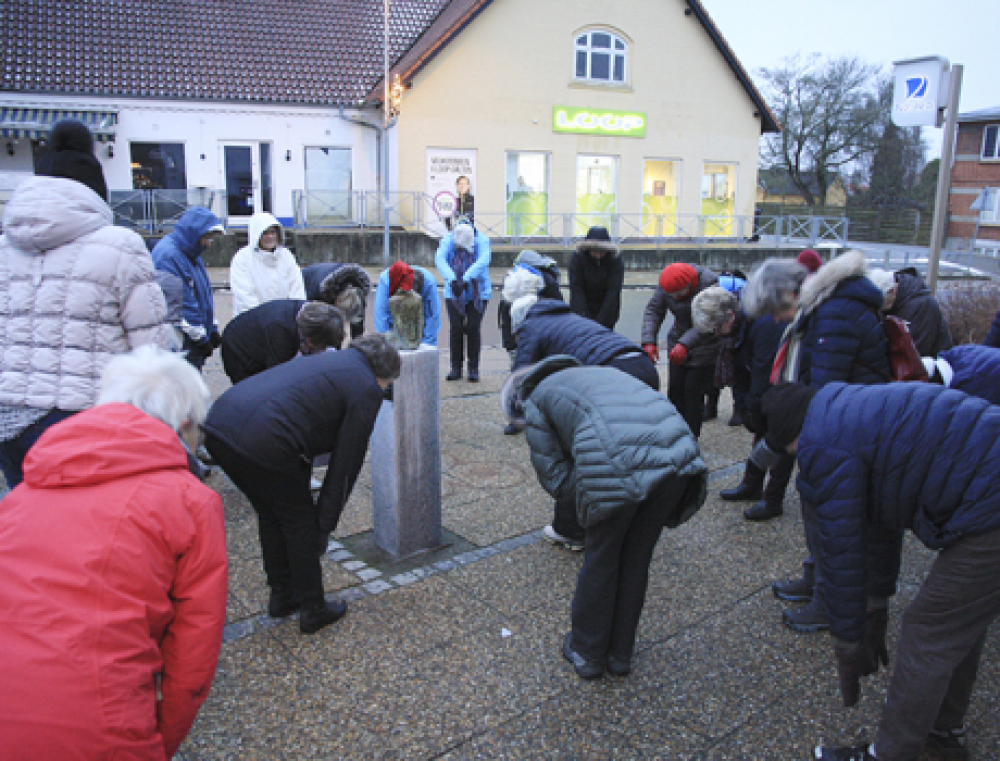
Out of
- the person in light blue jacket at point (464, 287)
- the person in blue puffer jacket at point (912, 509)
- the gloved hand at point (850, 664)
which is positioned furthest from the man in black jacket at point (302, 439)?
the person in light blue jacket at point (464, 287)

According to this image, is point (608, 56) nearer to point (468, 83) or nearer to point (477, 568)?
point (468, 83)

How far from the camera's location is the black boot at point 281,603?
3.72 metres

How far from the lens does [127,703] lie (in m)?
1.82

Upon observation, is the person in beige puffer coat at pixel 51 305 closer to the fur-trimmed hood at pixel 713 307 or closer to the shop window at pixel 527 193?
the fur-trimmed hood at pixel 713 307

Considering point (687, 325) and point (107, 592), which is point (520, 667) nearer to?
point (107, 592)

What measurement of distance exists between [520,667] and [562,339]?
1.67 metres

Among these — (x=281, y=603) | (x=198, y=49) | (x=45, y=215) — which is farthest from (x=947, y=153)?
(x=198, y=49)

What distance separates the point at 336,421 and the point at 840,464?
1.95m

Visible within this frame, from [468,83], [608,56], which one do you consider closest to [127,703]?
[468,83]

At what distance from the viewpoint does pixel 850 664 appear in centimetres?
268

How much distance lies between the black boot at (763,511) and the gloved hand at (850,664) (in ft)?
7.50

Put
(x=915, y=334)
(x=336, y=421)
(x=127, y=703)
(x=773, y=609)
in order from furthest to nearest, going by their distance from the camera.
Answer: (x=915, y=334) → (x=773, y=609) → (x=336, y=421) → (x=127, y=703)

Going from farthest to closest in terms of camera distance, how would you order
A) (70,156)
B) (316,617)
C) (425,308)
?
1. (425,308)
2. (70,156)
3. (316,617)

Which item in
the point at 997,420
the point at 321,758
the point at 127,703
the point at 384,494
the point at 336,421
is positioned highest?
the point at 997,420
